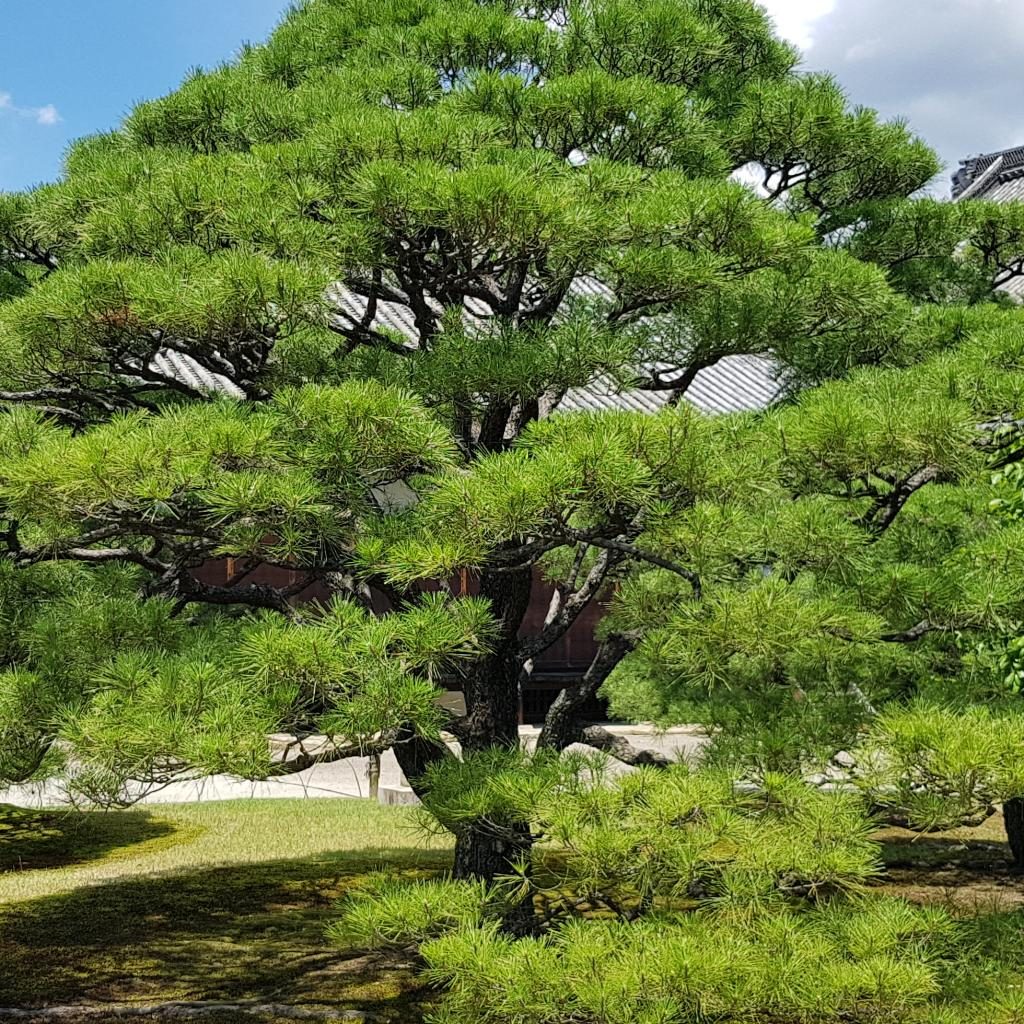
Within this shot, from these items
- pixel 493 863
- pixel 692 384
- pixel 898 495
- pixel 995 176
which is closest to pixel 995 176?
pixel 995 176

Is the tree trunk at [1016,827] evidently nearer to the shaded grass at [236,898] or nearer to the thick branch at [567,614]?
the shaded grass at [236,898]

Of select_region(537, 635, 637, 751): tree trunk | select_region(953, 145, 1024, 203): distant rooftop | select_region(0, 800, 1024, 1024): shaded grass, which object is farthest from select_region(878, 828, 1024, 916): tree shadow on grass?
select_region(953, 145, 1024, 203): distant rooftop

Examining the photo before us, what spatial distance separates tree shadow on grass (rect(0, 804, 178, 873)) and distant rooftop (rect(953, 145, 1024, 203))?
13904 mm

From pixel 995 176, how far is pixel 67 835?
15.5 meters

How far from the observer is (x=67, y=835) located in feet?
21.2

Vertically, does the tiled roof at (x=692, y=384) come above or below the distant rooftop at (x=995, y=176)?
below

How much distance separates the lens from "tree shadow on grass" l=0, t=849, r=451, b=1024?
354 cm

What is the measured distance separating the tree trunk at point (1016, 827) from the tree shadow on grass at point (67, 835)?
4796 millimetres

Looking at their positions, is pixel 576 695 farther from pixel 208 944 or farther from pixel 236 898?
pixel 236 898

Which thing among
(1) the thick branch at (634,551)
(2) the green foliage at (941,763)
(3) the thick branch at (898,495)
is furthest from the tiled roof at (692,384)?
(2) the green foliage at (941,763)

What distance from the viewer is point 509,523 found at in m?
2.19

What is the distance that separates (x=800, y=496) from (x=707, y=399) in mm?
8770

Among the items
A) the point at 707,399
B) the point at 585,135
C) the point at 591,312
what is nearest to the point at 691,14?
the point at 585,135

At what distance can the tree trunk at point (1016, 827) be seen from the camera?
5.09 metres
